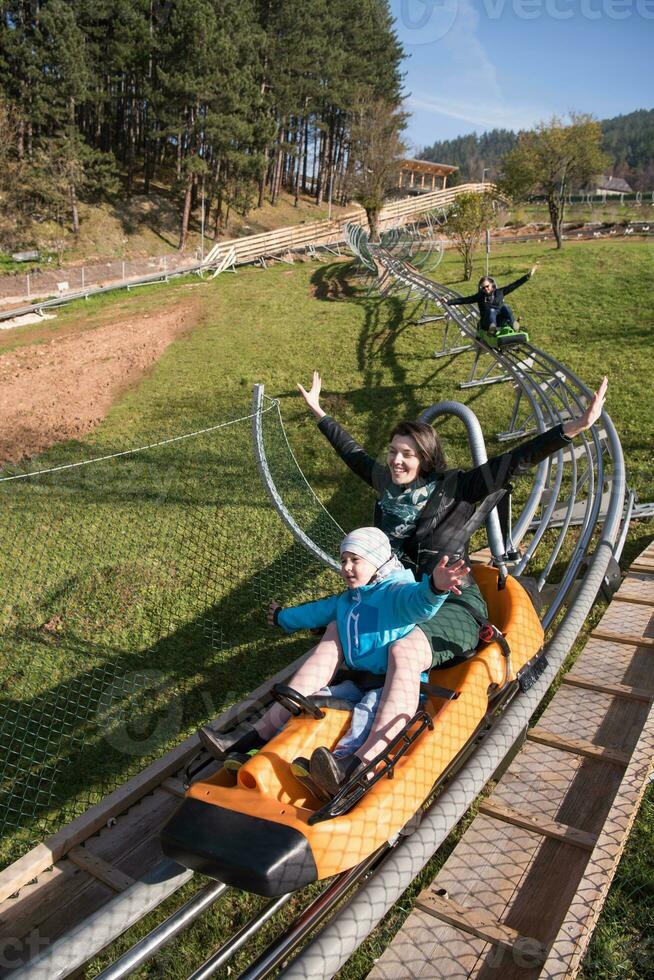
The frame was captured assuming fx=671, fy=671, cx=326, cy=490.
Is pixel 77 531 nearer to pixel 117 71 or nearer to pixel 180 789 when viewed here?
pixel 180 789

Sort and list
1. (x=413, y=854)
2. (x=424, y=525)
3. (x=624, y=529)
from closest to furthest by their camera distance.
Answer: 1. (x=413, y=854)
2. (x=424, y=525)
3. (x=624, y=529)

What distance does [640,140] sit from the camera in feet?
320

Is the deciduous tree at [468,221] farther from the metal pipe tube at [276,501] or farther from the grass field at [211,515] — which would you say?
the metal pipe tube at [276,501]

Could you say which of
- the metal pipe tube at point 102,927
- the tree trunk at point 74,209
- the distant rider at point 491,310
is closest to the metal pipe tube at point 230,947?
the metal pipe tube at point 102,927

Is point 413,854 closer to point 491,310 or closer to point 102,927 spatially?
point 102,927

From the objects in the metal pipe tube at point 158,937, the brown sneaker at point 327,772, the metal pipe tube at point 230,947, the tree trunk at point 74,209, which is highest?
the tree trunk at point 74,209

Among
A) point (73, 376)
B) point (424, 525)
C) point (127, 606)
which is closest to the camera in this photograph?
point (424, 525)

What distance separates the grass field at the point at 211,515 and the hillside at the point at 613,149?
63.5 metres

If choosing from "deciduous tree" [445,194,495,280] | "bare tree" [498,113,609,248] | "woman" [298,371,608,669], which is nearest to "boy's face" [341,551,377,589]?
"woman" [298,371,608,669]

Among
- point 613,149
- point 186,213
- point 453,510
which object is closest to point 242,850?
point 453,510

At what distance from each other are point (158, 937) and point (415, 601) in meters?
1.47

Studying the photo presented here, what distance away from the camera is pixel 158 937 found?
2.17 meters

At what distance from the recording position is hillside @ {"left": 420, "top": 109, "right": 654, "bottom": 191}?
81.7m

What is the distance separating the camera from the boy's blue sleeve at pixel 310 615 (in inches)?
129
